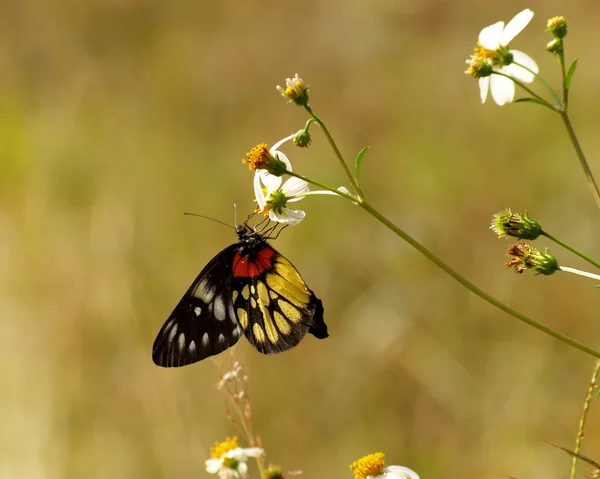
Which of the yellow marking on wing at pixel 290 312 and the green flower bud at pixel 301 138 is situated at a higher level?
the green flower bud at pixel 301 138

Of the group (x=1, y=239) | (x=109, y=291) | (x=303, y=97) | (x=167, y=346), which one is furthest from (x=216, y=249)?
(x=303, y=97)

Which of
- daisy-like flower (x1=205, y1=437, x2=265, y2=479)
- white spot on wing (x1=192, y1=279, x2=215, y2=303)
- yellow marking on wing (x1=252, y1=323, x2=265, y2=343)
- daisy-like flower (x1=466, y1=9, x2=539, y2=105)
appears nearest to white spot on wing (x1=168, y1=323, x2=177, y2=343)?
white spot on wing (x1=192, y1=279, x2=215, y2=303)

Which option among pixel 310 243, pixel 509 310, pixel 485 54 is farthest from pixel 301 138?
pixel 310 243

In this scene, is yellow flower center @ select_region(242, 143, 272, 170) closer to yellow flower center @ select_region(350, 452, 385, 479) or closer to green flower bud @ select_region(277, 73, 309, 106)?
green flower bud @ select_region(277, 73, 309, 106)

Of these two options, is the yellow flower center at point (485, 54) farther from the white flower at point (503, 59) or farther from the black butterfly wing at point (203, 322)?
the black butterfly wing at point (203, 322)

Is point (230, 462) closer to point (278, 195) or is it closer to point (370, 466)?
point (370, 466)

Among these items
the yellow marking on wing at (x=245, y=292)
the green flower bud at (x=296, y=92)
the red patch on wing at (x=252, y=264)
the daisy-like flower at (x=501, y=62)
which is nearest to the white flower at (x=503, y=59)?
the daisy-like flower at (x=501, y=62)

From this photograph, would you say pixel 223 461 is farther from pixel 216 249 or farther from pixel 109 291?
pixel 216 249
